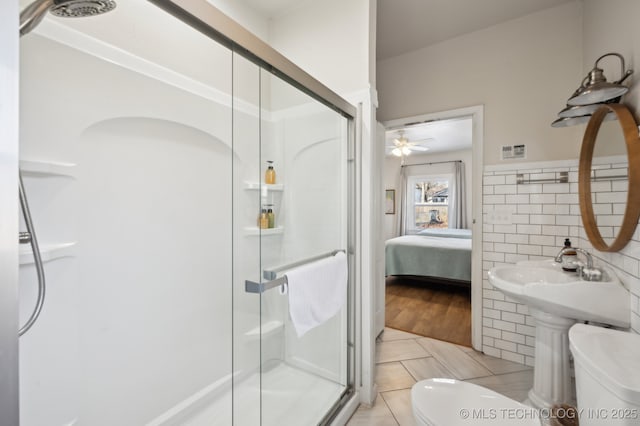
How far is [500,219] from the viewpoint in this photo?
241cm

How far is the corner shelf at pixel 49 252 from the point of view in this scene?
3.31 feet

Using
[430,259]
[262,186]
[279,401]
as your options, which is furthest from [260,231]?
[430,259]

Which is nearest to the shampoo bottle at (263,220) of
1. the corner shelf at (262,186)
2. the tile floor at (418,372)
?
the corner shelf at (262,186)

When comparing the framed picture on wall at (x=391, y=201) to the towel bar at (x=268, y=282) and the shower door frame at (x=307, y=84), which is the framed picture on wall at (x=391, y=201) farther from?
the towel bar at (x=268, y=282)

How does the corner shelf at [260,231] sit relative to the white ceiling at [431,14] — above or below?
below

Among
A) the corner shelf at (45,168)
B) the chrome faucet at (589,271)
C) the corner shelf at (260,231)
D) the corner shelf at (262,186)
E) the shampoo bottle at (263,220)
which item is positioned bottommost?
the chrome faucet at (589,271)

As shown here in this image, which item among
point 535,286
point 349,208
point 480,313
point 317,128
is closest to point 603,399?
point 535,286

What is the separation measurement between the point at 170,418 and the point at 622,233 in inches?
99.3

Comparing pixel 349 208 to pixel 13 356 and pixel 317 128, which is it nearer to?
pixel 317 128

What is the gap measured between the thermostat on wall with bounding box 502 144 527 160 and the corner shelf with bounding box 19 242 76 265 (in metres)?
2.91

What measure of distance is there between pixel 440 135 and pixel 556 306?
14.5 ft

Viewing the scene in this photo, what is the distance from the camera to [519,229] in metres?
2.34

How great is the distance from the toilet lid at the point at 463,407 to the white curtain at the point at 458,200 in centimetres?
622

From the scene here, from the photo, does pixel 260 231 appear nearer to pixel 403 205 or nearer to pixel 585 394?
pixel 585 394
